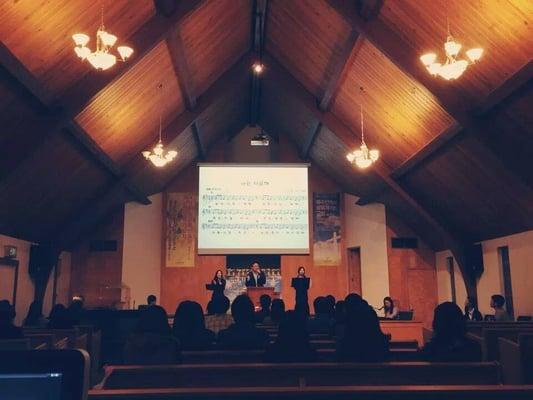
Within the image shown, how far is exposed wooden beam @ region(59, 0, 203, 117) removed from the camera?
7250 millimetres

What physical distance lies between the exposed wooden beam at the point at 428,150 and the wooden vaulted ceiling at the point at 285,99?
0.04 metres

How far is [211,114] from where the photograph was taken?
11.7 m

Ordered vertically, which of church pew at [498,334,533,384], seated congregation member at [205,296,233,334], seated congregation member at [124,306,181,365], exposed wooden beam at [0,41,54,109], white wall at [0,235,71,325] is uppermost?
exposed wooden beam at [0,41,54,109]

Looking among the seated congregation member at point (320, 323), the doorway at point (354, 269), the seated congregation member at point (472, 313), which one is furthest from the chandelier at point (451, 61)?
the doorway at point (354, 269)

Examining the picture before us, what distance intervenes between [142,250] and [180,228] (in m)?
1.11

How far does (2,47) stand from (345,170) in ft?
27.7

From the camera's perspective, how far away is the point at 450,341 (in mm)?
3369

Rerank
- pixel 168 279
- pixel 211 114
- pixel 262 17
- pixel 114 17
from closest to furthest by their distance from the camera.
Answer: pixel 114 17, pixel 262 17, pixel 211 114, pixel 168 279

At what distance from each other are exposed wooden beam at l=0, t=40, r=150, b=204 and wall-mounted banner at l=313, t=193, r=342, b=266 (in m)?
5.43

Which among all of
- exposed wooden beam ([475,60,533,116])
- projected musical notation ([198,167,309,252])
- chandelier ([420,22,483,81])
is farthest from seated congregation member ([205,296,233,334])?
projected musical notation ([198,167,309,252])

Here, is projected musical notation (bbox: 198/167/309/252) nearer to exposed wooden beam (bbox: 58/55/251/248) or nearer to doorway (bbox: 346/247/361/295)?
exposed wooden beam (bbox: 58/55/251/248)

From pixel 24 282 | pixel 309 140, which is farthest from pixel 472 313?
pixel 24 282

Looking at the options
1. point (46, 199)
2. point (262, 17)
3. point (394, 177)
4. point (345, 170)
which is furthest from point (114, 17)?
point (345, 170)

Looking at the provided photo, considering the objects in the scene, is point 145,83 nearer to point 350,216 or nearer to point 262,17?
point 262,17
